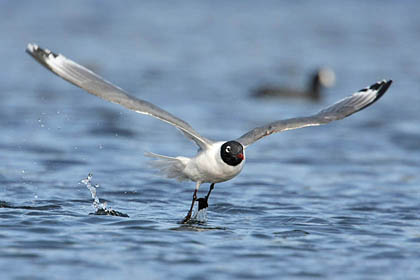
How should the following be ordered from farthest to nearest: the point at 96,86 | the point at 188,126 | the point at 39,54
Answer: the point at 188,126 → the point at 96,86 → the point at 39,54

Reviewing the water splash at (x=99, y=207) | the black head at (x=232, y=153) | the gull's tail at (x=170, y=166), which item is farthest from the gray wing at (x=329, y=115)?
the water splash at (x=99, y=207)

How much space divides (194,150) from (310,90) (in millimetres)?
7328

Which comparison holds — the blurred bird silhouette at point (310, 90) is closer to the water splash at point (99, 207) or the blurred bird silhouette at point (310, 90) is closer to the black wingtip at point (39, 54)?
the water splash at point (99, 207)

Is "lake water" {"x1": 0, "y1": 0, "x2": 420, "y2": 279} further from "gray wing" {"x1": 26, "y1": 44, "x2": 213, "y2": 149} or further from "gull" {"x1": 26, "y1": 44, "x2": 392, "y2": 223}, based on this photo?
"gray wing" {"x1": 26, "y1": 44, "x2": 213, "y2": 149}

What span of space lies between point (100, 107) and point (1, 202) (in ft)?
25.2

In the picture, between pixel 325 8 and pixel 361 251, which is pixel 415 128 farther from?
pixel 325 8

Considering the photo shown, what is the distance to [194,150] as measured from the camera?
1334 cm

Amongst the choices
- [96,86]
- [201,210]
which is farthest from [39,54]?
[201,210]

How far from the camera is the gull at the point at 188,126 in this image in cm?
796

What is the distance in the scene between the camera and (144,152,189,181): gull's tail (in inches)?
347

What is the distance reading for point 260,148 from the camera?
544 inches

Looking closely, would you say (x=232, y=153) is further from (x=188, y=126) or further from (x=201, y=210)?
(x=201, y=210)

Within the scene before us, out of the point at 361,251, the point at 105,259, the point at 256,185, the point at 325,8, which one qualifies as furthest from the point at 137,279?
the point at 325,8

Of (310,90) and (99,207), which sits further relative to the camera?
(310,90)
